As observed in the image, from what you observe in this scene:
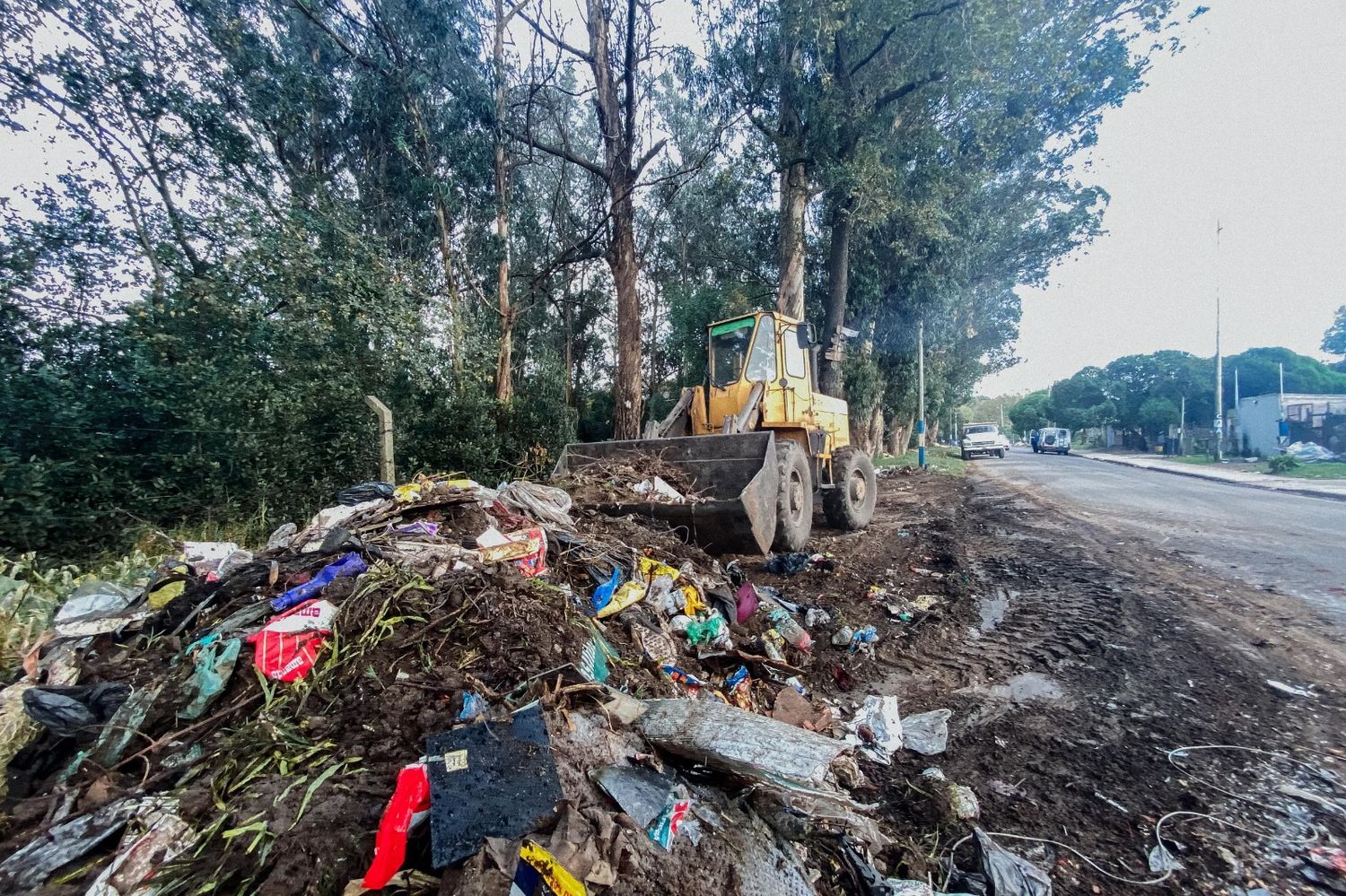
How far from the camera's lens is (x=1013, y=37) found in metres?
10.0

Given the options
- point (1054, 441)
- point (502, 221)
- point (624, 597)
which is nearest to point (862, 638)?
point (624, 597)

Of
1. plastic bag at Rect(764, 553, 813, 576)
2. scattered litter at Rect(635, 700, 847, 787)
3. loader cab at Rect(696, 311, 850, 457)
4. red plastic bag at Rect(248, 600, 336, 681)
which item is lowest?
plastic bag at Rect(764, 553, 813, 576)

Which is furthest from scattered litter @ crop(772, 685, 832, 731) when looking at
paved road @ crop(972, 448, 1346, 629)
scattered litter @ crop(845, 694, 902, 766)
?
paved road @ crop(972, 448, 1346, 629)

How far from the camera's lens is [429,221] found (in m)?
11.2

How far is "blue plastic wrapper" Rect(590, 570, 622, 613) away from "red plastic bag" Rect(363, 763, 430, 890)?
1577mm

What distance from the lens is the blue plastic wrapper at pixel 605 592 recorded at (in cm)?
330

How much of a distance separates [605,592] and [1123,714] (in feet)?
9.48

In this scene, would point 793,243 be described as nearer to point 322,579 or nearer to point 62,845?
point 322,579

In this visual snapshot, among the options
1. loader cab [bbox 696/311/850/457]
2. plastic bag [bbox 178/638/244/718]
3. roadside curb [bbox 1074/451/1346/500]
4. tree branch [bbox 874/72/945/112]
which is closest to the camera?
plastic bag [bbox 178/638/244/718]

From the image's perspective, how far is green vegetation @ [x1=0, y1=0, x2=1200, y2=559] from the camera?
5.48 meters

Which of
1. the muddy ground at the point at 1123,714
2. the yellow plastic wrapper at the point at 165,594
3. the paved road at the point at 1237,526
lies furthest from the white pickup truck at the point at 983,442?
the yellow plastic wrapper at the point at 165,594

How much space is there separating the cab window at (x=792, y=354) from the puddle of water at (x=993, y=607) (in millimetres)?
3452

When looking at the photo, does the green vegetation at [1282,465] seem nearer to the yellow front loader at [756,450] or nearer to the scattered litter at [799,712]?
the yellow front loader at [756,450]

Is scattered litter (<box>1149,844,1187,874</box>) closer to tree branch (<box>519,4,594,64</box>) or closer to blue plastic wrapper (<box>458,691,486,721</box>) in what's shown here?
blue plastic wrapper (<box>458,691,486,721</box>)
